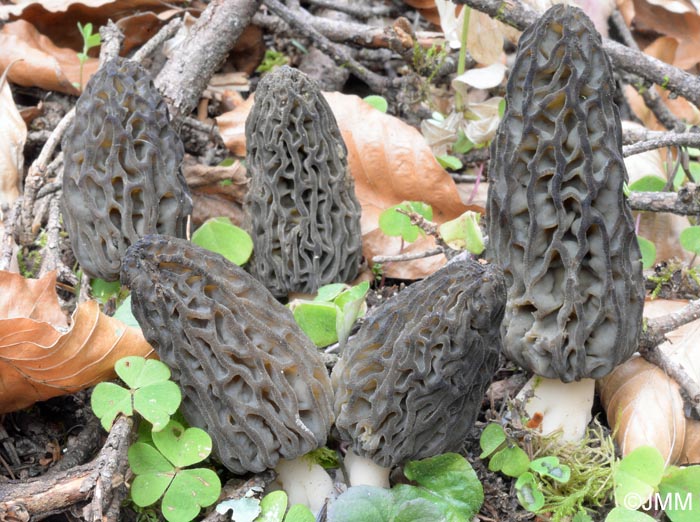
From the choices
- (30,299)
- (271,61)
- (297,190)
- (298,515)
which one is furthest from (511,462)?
(271,61)

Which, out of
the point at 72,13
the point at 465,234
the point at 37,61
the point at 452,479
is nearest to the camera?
the point at 452,479

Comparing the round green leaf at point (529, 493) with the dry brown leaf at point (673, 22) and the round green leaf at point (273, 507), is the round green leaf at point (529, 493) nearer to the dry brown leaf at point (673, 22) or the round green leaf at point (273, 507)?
the round green leaf at point (273, 507)

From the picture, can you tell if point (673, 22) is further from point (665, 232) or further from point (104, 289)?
point (104, 289)

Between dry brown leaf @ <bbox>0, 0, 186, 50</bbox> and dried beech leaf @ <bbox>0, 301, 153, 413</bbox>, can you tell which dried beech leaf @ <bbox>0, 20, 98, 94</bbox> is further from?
dried beech leaf @ <bbox>0, 301, 153, 413</bbox>

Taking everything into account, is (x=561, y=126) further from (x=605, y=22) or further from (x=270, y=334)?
(x=605, y=22)

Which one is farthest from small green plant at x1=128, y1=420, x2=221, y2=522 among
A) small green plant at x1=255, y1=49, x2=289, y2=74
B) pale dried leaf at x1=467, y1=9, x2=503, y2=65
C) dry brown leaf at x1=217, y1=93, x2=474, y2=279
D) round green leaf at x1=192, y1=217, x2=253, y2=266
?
small green plant at x1=255, y1=49, x2=289, y2=74
